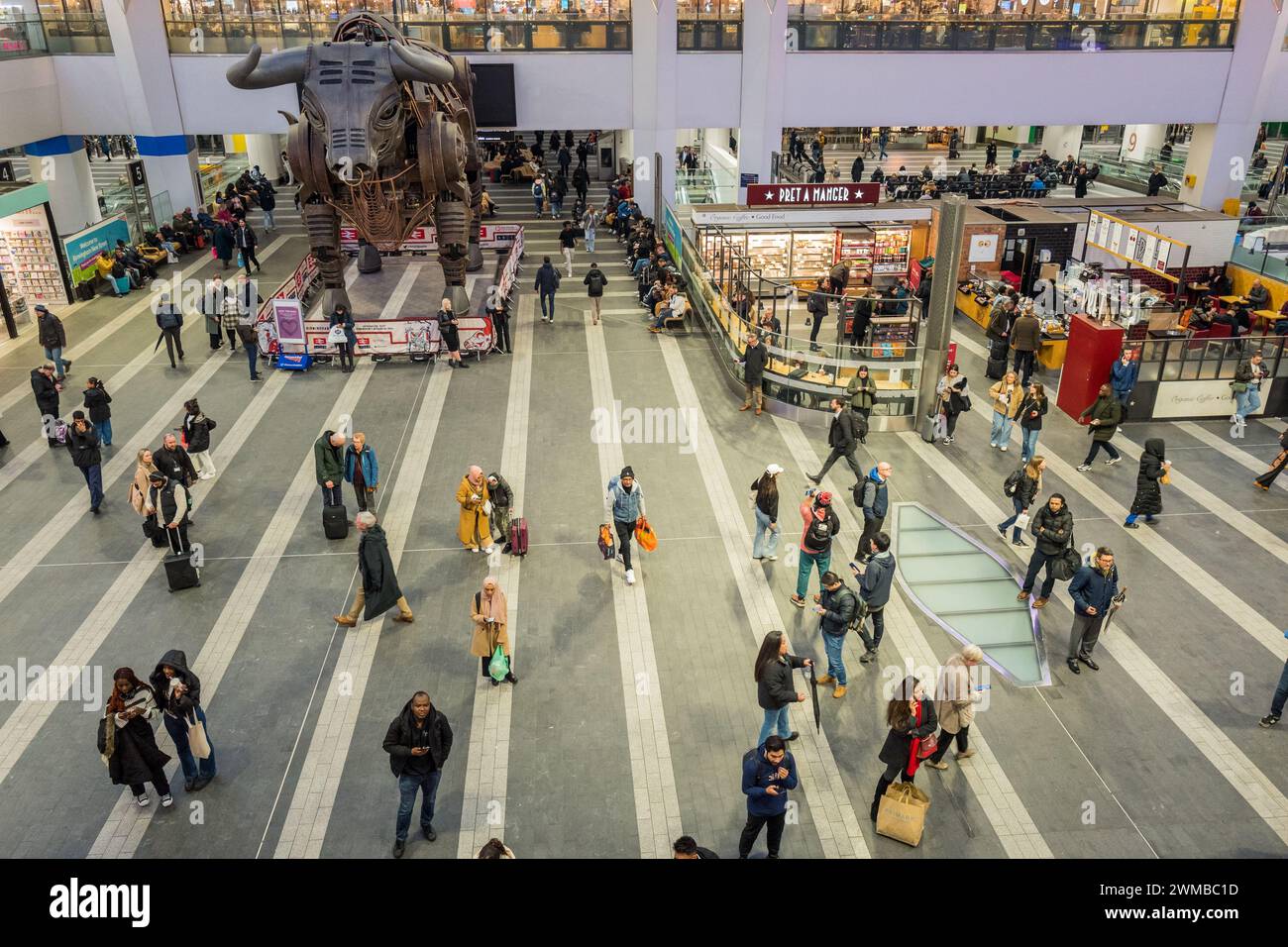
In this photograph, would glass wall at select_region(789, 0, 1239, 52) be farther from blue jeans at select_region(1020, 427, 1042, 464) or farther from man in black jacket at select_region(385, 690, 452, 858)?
man in black jacket at select_region(385, 690, 452, 858)

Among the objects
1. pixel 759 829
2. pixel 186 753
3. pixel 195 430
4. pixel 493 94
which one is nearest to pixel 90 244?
pixel 493 94

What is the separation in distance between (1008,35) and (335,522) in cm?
2839

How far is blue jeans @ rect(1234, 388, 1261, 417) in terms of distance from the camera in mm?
15930

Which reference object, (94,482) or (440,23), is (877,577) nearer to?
(94,482)

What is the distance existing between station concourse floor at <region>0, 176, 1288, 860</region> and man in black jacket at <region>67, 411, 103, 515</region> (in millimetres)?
482

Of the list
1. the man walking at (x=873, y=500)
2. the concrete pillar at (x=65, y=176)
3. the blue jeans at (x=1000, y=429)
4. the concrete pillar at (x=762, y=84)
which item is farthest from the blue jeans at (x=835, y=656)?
the concrete pillar at (x=65, y=176)

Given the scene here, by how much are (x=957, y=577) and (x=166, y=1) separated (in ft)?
100

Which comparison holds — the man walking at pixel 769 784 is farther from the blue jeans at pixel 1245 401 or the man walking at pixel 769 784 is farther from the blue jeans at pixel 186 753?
the blue jeans at pixel 1245 401

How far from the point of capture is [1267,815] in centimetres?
840

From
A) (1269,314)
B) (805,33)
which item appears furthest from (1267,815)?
(805,33)

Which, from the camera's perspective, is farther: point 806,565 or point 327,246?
point 327,246

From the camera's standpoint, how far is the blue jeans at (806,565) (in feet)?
35.7

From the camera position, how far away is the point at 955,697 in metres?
8.52
